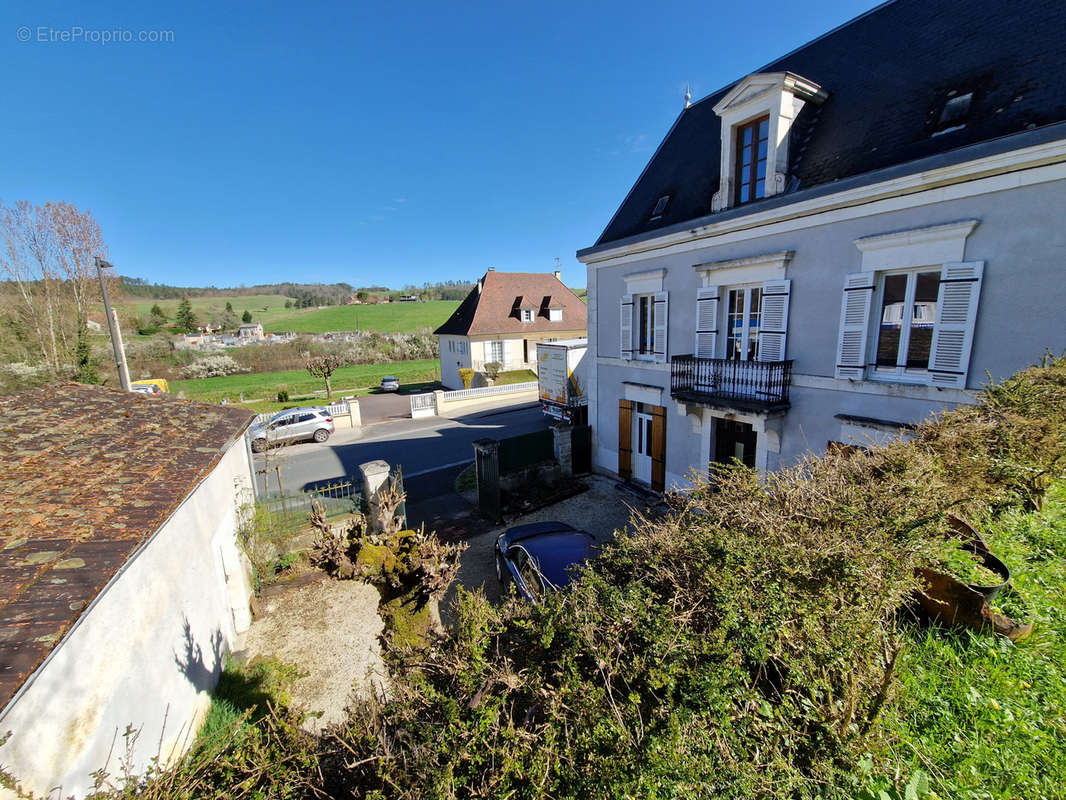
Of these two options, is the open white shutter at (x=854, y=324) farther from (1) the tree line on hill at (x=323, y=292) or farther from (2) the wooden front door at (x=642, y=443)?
(1) the tree line on hill at (x=323, y=292)

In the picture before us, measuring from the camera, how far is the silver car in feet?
58.1

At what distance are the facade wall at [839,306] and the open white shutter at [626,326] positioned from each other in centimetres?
27

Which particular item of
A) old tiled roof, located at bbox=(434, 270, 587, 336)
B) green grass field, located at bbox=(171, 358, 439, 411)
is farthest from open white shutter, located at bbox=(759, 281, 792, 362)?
green grass field, located at bbox=(171, 358, 439, 411)

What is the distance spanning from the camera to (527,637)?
7.46 feet

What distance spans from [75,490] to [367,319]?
60.3m

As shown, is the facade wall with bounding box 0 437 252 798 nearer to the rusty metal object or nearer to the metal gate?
the rusty metal object

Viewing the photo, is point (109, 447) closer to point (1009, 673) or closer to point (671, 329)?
point (1009, 673)

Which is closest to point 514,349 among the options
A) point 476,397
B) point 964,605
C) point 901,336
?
point 476,397

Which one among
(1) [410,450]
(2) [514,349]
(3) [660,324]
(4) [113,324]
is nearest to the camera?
(3) [660,324]

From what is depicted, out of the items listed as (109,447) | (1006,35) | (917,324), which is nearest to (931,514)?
(917,324)

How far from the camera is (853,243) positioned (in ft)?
22.7

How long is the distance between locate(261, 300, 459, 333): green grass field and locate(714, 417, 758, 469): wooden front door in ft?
160

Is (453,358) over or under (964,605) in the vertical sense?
under

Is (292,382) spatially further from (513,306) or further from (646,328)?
(646,328)
